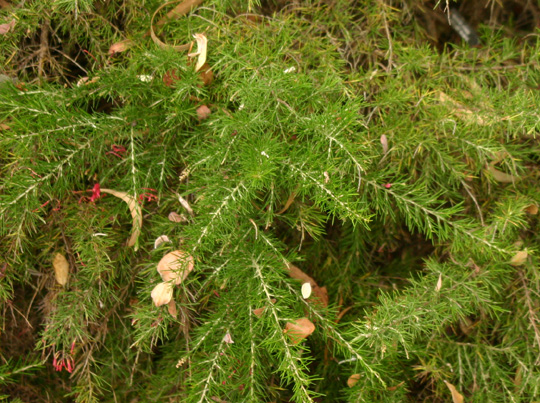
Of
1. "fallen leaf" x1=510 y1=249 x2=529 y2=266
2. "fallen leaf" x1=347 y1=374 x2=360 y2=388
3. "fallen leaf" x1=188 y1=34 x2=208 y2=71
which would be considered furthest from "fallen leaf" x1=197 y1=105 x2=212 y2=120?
"fallen leaf" x1=510 y1=249 x2=529 y2=266

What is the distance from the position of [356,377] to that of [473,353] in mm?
424

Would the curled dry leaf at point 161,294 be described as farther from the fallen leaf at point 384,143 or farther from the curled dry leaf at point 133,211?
the fallen leaf at point 384,143

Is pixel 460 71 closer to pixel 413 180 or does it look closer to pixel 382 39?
pixel 382 39

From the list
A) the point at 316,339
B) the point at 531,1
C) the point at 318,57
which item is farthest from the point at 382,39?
the point at 316,339

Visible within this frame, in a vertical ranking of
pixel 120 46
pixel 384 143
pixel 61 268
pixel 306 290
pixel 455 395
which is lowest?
pixel 455 395

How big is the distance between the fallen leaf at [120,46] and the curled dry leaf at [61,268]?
63 centimetres

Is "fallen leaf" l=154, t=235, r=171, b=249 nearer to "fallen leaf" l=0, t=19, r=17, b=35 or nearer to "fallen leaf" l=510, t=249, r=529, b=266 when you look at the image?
"fallen leaf" l=0, t=19, r=17, b=35

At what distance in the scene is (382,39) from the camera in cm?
163

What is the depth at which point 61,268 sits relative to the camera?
1.47 meters

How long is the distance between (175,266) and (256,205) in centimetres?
28

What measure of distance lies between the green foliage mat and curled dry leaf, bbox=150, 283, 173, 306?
0.8 inches

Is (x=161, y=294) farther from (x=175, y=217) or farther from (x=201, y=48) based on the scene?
(x=201, y=48)

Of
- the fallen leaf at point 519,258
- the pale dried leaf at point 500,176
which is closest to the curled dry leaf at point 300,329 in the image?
the fallen leaf at point 519,258

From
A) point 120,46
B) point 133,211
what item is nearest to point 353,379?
point 133,211
